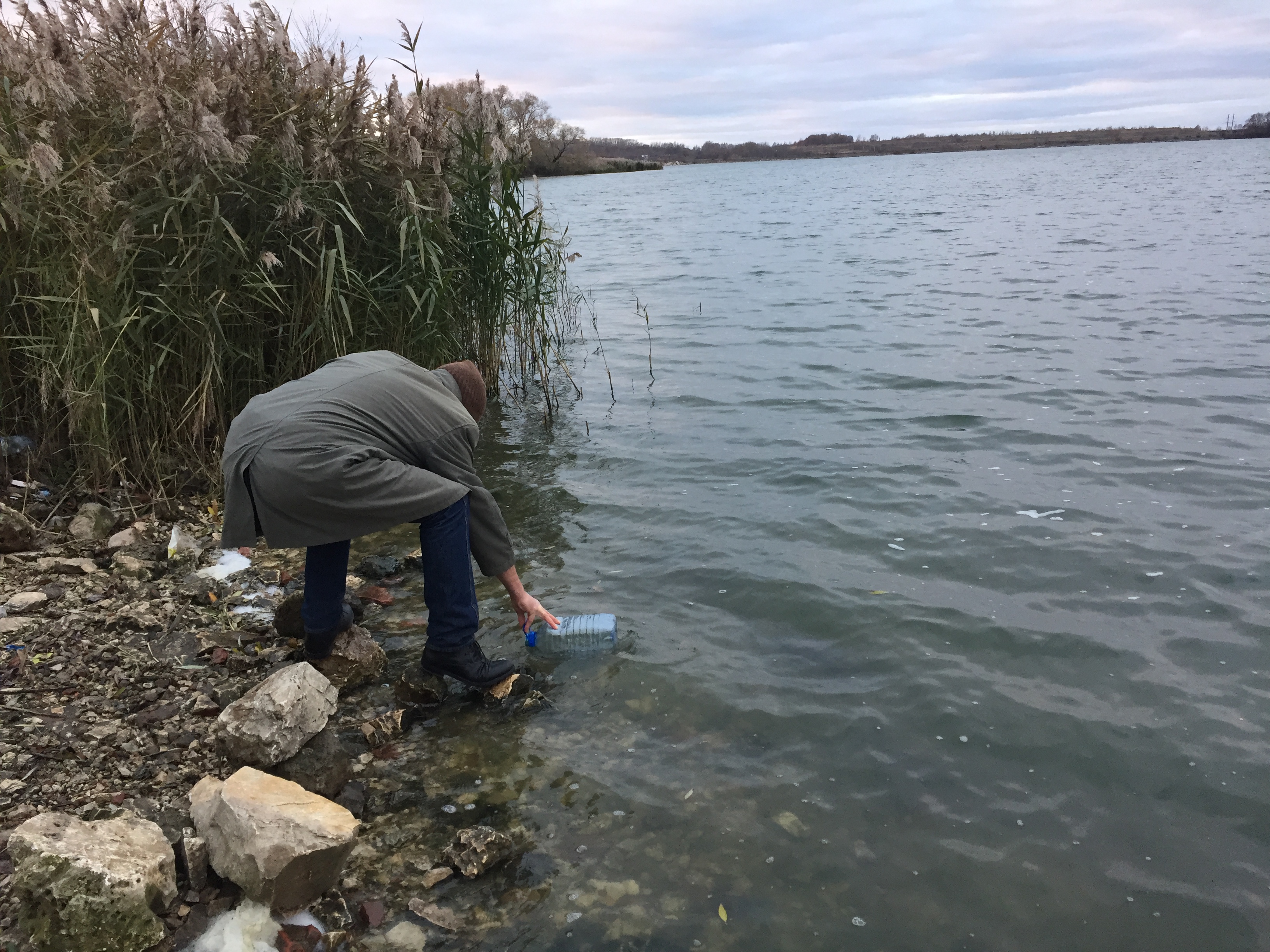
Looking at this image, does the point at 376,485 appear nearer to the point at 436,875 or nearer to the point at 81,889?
the point at 436,875

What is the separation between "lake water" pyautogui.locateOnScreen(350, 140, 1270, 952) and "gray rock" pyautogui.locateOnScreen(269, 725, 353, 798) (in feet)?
1.20

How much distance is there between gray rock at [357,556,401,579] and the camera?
19.5ft

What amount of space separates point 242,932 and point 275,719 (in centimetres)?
85

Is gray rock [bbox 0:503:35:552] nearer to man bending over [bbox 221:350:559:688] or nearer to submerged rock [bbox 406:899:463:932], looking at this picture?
man bending over [bbox 221:350:559:688]

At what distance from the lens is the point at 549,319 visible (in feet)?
35.7

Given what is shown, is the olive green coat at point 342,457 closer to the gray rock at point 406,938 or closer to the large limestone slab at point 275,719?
the large limestone slab at point 275,719

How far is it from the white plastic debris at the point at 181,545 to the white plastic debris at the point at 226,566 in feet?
0.43

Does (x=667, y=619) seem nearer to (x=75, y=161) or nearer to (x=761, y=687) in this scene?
(x=761, y=687)

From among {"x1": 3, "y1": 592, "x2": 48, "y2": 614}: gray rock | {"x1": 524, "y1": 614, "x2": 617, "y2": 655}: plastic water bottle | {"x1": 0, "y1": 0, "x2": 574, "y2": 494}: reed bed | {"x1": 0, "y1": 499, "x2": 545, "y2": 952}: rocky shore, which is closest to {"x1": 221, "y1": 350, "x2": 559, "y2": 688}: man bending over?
{"x1": 0, "y1": 499, "x2": 545, "y2": 952}: rocky shore

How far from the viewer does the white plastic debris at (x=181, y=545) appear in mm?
5586

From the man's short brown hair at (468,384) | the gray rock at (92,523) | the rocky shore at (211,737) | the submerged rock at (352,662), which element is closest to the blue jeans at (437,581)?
the submerged rock at (352,662)

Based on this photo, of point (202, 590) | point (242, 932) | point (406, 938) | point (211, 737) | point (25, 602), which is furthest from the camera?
point (202, 590)

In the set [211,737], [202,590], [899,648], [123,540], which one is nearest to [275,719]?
[211,737]

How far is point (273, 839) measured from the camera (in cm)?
295
